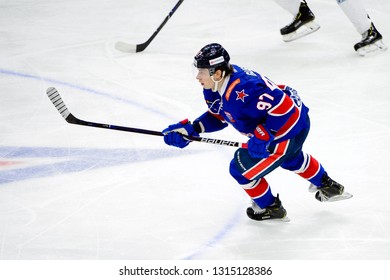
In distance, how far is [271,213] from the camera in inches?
127

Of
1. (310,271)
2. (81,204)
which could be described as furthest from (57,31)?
(310,271)

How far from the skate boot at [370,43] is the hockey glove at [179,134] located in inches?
93.6

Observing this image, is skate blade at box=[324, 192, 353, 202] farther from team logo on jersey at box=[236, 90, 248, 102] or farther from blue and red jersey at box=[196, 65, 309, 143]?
team logo on jersey at box=[236, 90, 248, 102]

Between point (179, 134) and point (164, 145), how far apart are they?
95 centimetres

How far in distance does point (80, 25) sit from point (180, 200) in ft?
10.4

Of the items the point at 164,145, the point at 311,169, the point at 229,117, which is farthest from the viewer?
the point at 164,145

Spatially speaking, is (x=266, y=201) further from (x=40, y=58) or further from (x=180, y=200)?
(x=40, y=58)

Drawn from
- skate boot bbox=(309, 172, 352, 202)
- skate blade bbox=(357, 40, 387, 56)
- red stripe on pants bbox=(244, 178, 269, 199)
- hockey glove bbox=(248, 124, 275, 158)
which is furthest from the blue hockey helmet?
skate blade bbox=(357, 40, 387, 56)

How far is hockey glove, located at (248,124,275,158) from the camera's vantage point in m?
2.90

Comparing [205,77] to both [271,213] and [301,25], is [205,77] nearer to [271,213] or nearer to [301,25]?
[271,213]

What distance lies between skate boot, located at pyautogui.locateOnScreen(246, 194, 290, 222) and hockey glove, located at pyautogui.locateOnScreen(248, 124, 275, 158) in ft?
1.29

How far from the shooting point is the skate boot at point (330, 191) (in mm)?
3328

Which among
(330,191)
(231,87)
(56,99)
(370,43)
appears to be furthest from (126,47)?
(231,87)

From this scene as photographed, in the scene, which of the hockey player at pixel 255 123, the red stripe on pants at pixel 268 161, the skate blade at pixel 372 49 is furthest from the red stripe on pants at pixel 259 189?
the skate blade at pixel 372 49
